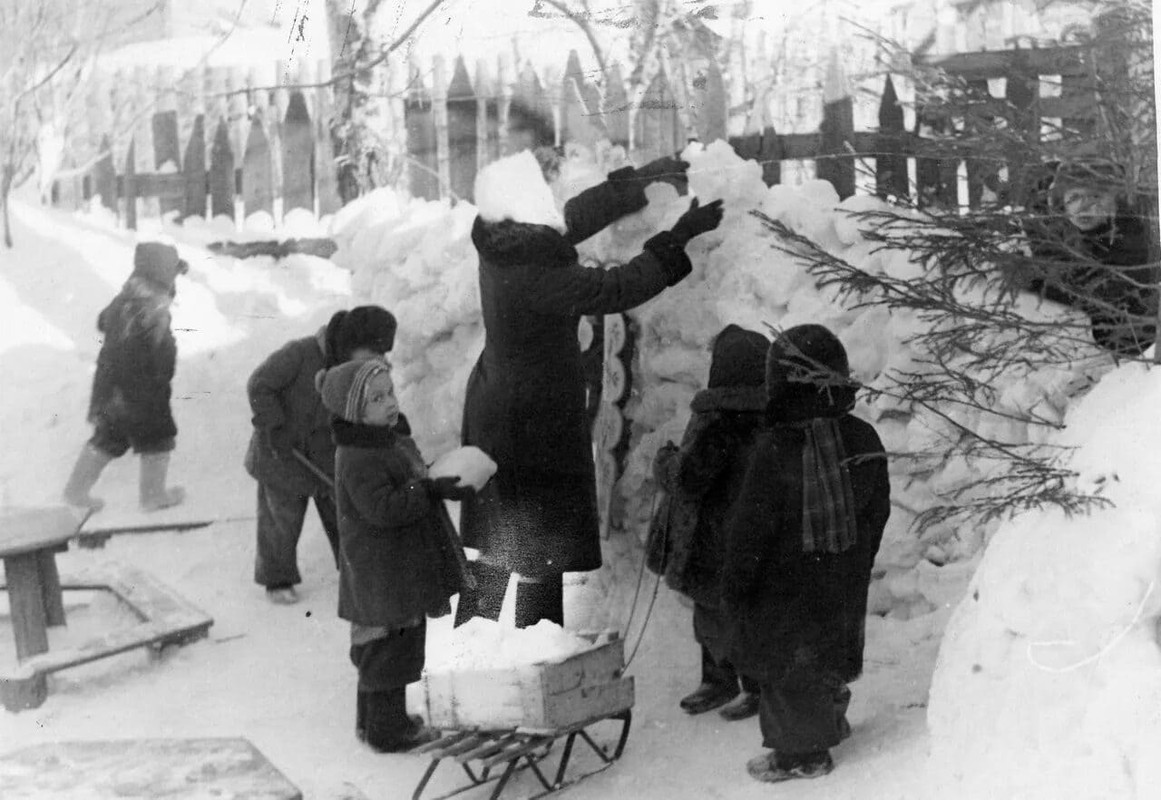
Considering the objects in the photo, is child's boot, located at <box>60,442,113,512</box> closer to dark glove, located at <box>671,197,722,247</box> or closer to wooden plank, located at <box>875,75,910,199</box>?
dark glove, located at <box>671,197,722,247</box>

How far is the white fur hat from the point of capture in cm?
320

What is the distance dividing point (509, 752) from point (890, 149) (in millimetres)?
1623

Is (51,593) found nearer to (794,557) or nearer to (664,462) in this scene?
(664,462)

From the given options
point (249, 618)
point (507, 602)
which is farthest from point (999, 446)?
point (249, 618)

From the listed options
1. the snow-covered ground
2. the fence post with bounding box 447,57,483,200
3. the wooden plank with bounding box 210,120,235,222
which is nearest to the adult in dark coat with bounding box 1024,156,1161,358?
the snow-covered ground

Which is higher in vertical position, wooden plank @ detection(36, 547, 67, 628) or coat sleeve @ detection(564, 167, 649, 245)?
coat sleeve @ detection(564, 167, 649, 245)

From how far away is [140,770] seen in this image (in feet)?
9.88

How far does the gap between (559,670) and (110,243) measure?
57.3 inches

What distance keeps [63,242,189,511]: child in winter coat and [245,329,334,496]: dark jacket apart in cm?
22

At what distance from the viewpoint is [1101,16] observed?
9.06 feet

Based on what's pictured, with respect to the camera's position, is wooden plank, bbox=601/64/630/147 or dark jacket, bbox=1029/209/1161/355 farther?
wooden plank, bbox=601/64/630/147

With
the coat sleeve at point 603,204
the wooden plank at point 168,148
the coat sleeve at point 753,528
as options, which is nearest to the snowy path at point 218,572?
the wooden plank at point 168,148

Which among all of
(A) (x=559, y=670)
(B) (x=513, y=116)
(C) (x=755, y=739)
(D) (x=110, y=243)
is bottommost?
(C) (x=755, y=739)

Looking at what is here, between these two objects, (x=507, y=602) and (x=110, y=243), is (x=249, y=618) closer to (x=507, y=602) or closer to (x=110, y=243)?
(x=507, y=602)
